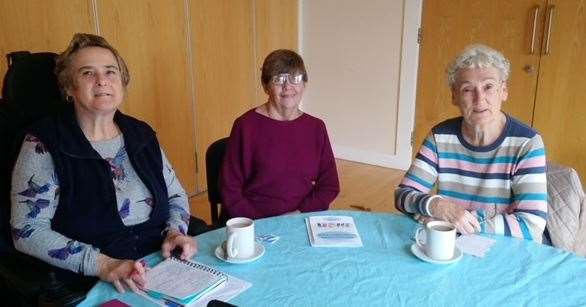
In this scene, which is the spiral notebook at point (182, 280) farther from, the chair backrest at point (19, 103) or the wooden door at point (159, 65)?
the wooden door at point (159, 65)

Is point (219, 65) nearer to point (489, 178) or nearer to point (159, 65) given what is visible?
point (159, 65)

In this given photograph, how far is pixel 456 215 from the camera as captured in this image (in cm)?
139

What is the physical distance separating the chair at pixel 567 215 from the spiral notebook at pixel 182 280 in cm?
117

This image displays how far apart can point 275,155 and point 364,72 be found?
2751 millimetres

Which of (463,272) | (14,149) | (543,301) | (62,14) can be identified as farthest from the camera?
(62,14)

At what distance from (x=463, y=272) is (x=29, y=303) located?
1148 millimetres

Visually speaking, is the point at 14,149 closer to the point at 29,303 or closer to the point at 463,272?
the point at 29,303

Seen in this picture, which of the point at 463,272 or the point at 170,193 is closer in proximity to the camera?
the point at 463,272

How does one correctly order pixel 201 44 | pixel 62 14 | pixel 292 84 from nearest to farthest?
pixel 292 84, pixel 62 14, pixel 201 44

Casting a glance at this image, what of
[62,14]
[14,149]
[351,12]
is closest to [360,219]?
[14,149]

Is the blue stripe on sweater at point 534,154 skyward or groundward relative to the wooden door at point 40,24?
groundward

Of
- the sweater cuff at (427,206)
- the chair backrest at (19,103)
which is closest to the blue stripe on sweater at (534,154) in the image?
the sweater cuff at (427,206)

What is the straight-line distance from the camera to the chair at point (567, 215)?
1.59 m

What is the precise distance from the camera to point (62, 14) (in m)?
2.67
